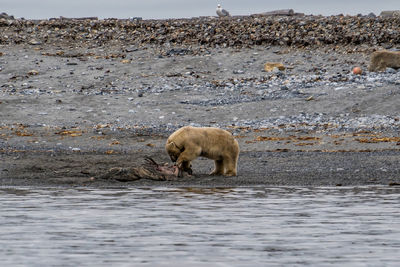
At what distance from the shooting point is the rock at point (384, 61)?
3044 centimetres

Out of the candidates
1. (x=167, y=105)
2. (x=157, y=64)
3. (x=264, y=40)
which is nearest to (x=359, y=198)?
(x=167, y=105)

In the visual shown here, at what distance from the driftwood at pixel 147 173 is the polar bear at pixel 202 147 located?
0.59 feet

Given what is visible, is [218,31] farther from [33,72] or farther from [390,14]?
[33,72]

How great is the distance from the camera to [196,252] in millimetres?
8398

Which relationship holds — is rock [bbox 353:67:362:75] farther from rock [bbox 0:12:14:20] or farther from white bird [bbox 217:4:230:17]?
rock [bbox 0:12:14:20]

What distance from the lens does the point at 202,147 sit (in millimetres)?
15492

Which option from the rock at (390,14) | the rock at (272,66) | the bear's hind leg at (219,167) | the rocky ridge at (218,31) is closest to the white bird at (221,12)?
the rocky ridge at (218,31)

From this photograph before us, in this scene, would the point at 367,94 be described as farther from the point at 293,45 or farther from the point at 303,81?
the point at 293,45

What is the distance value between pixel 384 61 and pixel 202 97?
694 cm

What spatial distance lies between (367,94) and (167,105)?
6.38 metres

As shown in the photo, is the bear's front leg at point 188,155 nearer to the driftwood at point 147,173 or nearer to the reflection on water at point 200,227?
the driftwood at point 147,173

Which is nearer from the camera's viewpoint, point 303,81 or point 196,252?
point 196,252

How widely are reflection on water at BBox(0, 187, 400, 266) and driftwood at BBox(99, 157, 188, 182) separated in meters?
1.20

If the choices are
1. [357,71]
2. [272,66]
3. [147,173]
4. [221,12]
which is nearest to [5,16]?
[221,12]
